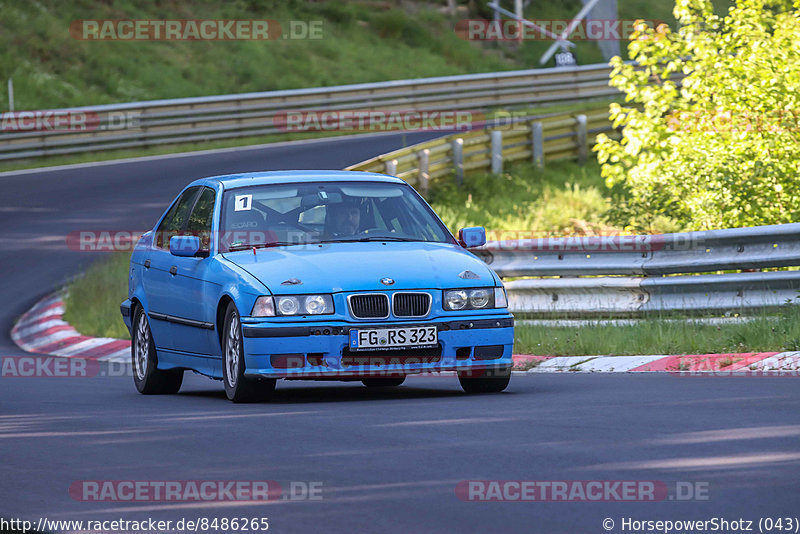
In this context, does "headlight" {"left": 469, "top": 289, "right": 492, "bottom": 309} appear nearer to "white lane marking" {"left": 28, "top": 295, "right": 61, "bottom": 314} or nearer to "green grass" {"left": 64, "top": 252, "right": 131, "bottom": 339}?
"green grass" {"left": 64, "top": 252, "right": 131, "bottom": 339}

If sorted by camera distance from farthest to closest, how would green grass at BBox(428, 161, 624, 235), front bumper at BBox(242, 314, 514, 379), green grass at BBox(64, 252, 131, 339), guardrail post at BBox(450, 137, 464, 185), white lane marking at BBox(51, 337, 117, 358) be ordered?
guardrail post at BBox(450, 137, 464, 185)
green grass at BBox(428, 161, 624, 235)
green grass at BBox(64, 252, 131, 339)
white lane marking at BBox(51, 337, 117, 358)
front bumper at BBox(242, 314, 514, 379)

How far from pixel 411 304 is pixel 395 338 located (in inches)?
9.3

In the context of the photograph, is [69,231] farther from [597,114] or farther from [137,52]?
[137,52]

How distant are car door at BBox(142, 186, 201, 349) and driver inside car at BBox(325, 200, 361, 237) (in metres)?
1.29

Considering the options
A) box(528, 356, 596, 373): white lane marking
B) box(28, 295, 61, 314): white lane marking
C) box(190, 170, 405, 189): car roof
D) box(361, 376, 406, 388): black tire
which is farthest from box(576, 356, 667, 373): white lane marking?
box(28, 295, 61, 314): white lane marking

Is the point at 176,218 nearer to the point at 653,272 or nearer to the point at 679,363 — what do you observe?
the point at 679,363

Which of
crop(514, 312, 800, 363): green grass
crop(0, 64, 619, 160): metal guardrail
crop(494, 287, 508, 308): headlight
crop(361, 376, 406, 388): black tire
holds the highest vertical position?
crop(0, 64, 619, 160): metal guardrail

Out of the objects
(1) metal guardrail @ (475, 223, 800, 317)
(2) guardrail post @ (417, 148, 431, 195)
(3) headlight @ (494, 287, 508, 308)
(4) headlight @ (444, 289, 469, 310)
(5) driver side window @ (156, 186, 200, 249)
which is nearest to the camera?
(4) headlight @ (444, 289, 469, 310)

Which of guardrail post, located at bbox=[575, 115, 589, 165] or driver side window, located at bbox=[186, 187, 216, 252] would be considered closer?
driver side window, located at bbox=[186, 187, 216, 252]

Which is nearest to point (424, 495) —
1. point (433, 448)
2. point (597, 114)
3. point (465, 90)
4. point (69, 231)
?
point (433, 448)

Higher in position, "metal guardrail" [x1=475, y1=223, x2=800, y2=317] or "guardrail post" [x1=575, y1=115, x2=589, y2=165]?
"guardrail post" [x1=575, y1=115, x2=589, y2=165]

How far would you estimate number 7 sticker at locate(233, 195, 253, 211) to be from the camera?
9898mm

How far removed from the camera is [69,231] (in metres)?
22.1

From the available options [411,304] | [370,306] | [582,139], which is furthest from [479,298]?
[582,139]
